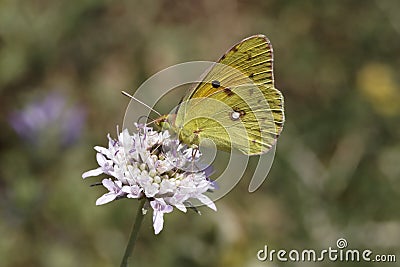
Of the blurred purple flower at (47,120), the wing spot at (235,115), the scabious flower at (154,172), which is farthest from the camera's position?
the blurred purple flower at (47,120)

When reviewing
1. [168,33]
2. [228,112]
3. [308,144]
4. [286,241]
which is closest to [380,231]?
[286,241]

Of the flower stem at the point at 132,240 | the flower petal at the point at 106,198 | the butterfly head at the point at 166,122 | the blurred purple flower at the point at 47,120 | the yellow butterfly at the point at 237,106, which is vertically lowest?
the flower stem at the point at 132,240

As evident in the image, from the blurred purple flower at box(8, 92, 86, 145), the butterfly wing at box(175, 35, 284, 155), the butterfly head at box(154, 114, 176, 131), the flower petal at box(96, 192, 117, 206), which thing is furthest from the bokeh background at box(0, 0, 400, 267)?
the flower petal at box(96, 192, 117, 206)

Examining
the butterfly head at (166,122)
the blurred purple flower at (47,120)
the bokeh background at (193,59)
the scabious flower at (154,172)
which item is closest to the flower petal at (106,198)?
the scabious flower at (154,172)

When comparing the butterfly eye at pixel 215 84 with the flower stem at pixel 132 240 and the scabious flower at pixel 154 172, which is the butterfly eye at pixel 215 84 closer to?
the scabious flower at pixel 154 172

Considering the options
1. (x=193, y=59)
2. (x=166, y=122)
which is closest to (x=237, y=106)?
(x=166, y=122)

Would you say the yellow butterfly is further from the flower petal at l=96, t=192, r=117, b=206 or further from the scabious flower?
the flower petal at l=96, t=192, r=117, b=206

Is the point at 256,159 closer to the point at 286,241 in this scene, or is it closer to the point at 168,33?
the point at 286,241
